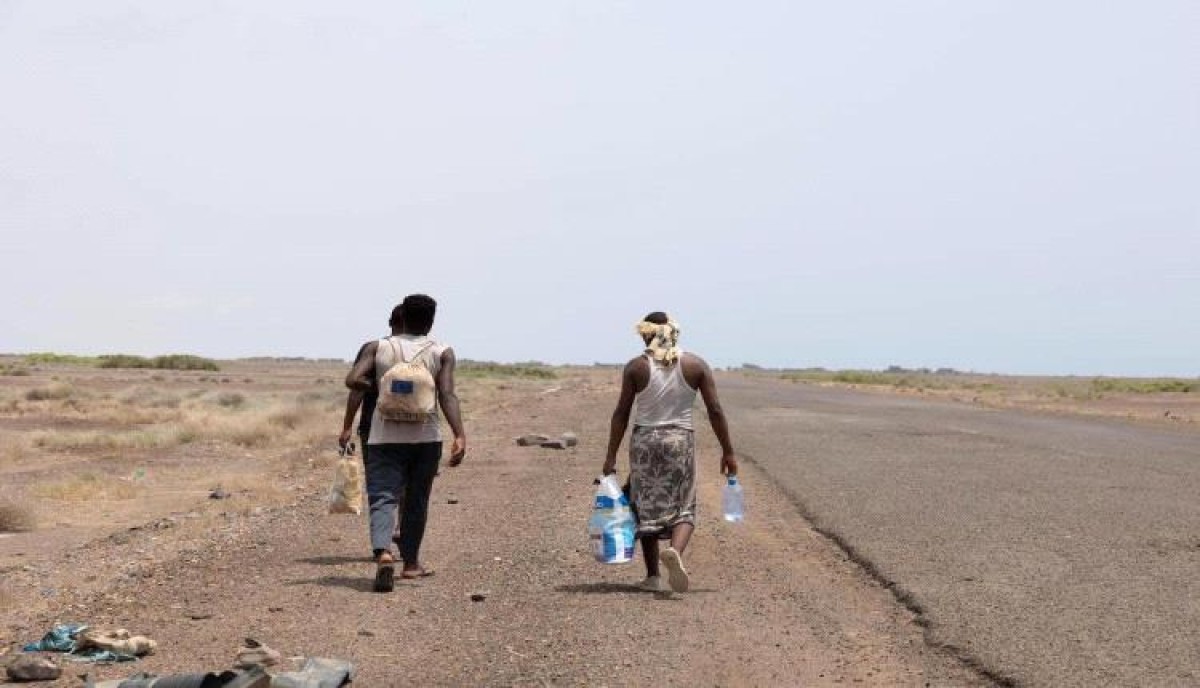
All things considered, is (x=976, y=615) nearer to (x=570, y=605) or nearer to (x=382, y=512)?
(x=570, y=605)

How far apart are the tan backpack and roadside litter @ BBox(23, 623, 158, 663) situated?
102 inches

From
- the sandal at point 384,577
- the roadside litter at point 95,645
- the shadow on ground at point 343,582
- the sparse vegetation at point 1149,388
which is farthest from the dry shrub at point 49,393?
the sparse vegetation at point 1149,388

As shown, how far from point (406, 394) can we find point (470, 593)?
1464 millimetres

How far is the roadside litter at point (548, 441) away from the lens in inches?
960

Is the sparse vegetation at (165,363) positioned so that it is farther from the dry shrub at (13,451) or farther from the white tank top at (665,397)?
the white tank top at (665,397)

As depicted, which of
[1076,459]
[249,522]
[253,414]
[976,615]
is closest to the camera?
[976,615]

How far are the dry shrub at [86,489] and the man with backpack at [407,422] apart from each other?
10978 millimetres

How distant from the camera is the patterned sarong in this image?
10367 mm

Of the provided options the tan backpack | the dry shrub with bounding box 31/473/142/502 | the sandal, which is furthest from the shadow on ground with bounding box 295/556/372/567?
the dry shrub with bounding box 31/473/142/502

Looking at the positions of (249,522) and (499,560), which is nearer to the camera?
(499,560)

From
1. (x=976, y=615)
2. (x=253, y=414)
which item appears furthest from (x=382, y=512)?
(x=253, y=414)

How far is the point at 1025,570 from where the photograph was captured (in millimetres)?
11195

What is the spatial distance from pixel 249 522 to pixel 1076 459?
44.2ft

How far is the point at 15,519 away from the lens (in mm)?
16312
